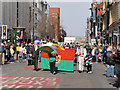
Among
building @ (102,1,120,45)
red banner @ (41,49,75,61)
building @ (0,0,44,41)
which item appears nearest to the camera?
red banner @ (41,49,75,61)

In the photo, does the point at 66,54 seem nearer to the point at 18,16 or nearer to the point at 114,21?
the point at 114,21

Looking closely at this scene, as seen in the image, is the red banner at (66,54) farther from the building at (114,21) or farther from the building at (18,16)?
Result: the building at (18,16)

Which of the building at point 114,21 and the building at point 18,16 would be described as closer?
the building at point 114,21

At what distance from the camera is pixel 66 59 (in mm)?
15203

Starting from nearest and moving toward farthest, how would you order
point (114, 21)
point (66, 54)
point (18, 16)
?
point (66, 54) < point (114, 21) < point (18, 16)

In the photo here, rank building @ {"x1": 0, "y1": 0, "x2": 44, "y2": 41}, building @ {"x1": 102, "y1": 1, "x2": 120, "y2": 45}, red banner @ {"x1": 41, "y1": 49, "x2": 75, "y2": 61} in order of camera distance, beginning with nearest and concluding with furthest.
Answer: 1. red banner @ {"x1": 41, "y1": 49, "x2": 75, "y2": 61}
2. building @ {"x1": 102, "y1": 1, "x2": 120, "y2": 45}
3. building @ {"x1": 0, "y1": 0, "x2": 44, "y2": 41}

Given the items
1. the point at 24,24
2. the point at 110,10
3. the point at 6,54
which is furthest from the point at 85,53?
the point at 24,24

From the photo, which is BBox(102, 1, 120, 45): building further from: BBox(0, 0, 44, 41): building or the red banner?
BBox(0, 0, 44, 41): building

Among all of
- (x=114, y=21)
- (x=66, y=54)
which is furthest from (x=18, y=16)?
(x=66, y=54)

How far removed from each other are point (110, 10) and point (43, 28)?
23.3 m

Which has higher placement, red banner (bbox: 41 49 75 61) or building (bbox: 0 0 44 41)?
building (bbox: 0 0 44 41)

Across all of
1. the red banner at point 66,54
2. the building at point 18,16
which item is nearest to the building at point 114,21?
the red banner at point 66,54

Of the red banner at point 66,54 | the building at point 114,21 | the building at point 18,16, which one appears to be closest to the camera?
the red banner at point 66,54

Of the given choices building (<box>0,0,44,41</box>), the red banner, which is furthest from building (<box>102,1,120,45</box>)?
building (<box>0,0,44,41</box>)
